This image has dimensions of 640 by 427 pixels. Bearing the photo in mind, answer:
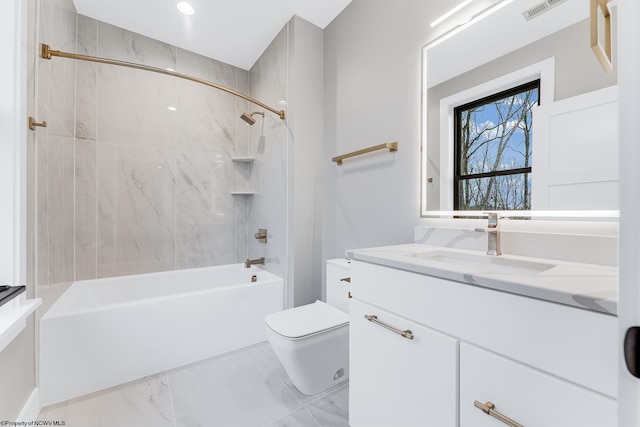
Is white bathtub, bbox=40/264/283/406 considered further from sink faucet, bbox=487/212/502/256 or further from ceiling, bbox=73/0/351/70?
ceiling, bbox=73/0/351/70

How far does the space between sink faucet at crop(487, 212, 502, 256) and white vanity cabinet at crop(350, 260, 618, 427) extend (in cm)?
47

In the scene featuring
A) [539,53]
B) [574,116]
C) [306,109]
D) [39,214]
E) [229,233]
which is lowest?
[229,233]

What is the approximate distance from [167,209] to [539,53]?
9.23ft

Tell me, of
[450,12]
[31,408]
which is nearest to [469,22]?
[450,12]

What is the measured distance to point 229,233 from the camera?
2875 millimetres

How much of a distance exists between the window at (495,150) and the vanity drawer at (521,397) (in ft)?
2.32

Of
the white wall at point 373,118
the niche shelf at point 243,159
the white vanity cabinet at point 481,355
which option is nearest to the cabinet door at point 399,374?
the white vanity cabinet at point 481,355

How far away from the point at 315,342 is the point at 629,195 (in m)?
1.44

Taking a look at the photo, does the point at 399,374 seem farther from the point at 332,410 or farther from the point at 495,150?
the point at 495,150

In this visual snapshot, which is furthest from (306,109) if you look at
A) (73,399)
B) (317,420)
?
(73,399)

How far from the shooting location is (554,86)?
1.00 meters

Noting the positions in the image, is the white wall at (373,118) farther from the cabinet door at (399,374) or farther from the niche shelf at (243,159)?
the niche shelf at (243,159)

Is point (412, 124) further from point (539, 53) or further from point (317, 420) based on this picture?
point (317, 420)

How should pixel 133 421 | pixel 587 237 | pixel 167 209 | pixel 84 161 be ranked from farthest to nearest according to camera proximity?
pixel 167 209 < pixel 84 161 < pixel 133 421 < pixel 587 237
